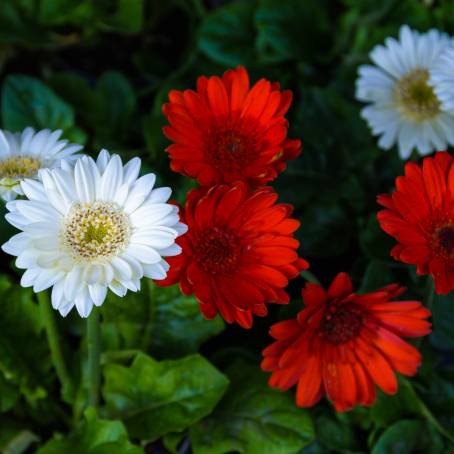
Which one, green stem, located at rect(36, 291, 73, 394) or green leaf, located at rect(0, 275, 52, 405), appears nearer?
green stem, located at rect(36, 291, 73, 394)

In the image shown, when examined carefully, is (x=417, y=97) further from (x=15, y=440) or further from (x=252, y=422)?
(x=15, y=440)

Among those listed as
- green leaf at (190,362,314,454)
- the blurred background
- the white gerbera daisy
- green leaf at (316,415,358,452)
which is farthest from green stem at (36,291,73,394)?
the white gerbera daisy

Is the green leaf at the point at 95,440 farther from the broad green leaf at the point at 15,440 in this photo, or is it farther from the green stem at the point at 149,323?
the green stem at the point at 149,323

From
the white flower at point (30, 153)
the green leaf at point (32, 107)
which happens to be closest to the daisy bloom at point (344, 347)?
the white flower at point (30, 153)

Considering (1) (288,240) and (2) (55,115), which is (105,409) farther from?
(2) (55,115)

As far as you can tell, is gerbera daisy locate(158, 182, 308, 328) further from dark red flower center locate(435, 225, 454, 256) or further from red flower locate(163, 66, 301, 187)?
dark red flower center locate(435, 225, 454, 256)

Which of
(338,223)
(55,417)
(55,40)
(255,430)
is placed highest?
(55,40)

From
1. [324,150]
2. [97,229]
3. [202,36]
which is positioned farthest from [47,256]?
[202,36]
